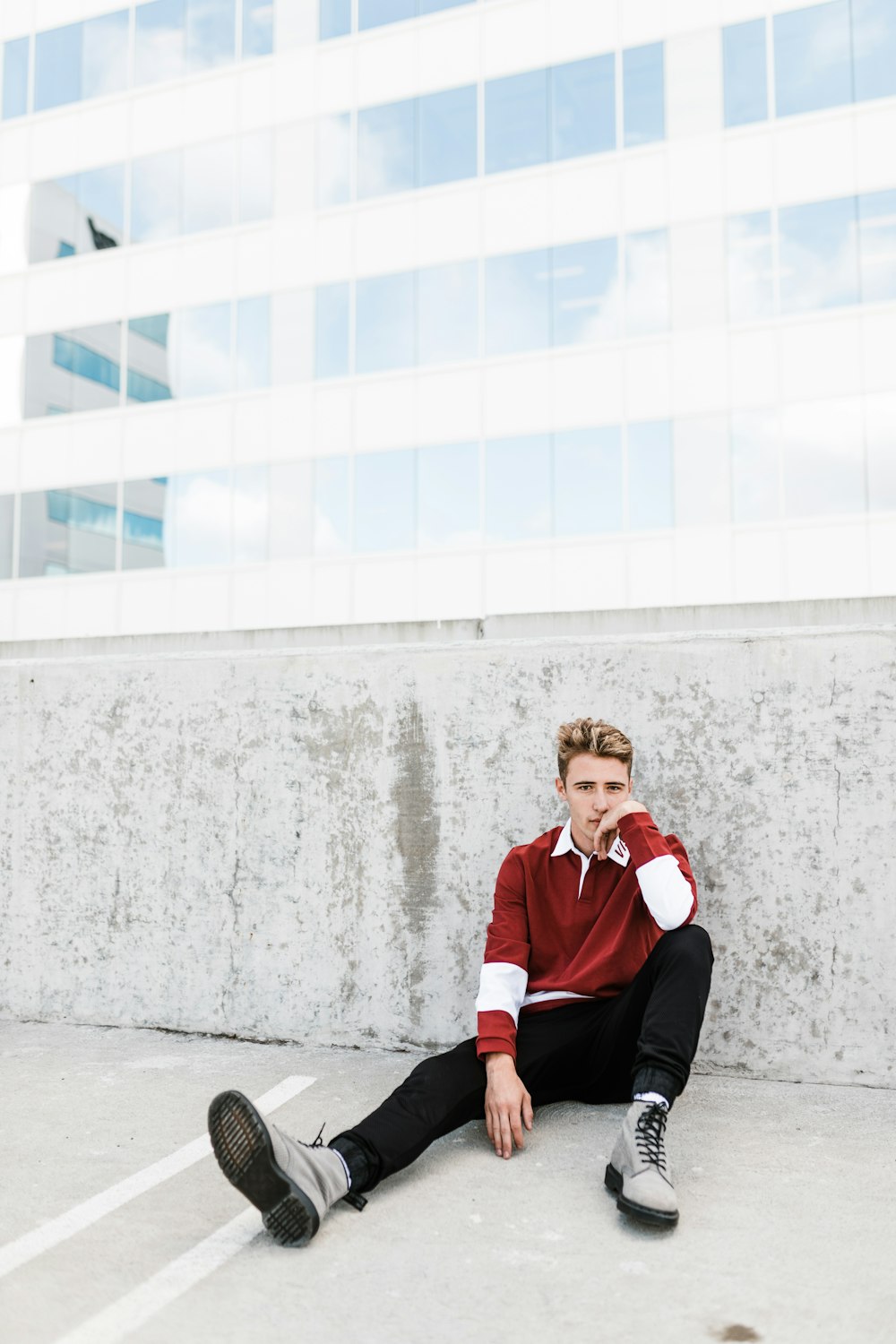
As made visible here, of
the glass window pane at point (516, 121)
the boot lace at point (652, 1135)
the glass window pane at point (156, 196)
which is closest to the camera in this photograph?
the boot lace at point (652, 1135)

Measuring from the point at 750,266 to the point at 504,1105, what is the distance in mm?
17214

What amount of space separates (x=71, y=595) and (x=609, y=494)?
10.7m

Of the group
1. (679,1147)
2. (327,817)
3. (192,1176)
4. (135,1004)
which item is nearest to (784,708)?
(679,1147)

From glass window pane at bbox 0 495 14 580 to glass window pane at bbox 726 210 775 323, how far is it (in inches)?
573

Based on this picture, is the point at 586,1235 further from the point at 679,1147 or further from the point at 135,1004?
the point at 135,1004

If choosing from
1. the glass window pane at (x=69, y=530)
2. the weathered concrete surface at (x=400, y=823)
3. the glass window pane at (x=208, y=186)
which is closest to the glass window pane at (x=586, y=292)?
the glass window pane at (x=208, y=186)

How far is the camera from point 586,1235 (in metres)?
2.39

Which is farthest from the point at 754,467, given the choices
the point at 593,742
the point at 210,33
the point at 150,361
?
the point at 593,742

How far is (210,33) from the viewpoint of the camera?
2134 cm

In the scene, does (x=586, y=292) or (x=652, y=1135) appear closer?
(x=652, y=1135)

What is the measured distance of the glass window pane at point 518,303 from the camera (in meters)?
18.4

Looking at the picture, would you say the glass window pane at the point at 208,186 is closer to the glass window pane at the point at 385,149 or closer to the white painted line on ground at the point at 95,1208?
the glass window pane at the point at 385,149

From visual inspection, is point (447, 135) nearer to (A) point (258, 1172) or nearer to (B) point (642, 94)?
(B) point (642, 94)

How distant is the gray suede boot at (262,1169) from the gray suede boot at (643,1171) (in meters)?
0.72
